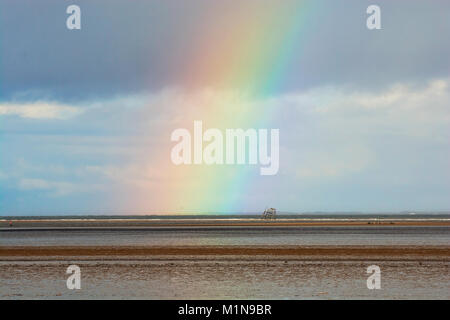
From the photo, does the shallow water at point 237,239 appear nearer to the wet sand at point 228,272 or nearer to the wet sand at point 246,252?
the wet sand at point 246,252

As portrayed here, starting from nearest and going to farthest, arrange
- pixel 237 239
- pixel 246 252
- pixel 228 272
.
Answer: pixel 228 272, pixel 246 252, pixel 237 239

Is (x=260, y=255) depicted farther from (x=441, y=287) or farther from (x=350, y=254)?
(x=441, y=287)

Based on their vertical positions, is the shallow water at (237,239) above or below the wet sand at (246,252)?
below

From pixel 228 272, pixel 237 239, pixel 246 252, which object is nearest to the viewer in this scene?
pixel 228 272

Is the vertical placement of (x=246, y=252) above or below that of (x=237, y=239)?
above

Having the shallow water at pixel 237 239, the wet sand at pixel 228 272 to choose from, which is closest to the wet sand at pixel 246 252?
the wet sand at pixel 228 272

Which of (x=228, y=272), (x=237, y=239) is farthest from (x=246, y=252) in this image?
(x=237, y=239)

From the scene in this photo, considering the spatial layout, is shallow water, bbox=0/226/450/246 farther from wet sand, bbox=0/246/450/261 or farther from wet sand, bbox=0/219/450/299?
wet sand, bbox=0/219/450/299

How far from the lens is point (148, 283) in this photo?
33125 mm

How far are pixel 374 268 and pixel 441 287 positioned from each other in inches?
323

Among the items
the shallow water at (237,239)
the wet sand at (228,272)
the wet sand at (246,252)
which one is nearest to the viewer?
the wet sand at (228,272)

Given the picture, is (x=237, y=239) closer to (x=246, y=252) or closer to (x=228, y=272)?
(x=246, y=252)

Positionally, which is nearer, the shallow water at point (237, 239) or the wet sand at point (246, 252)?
the wet sand at point (246, 252)
